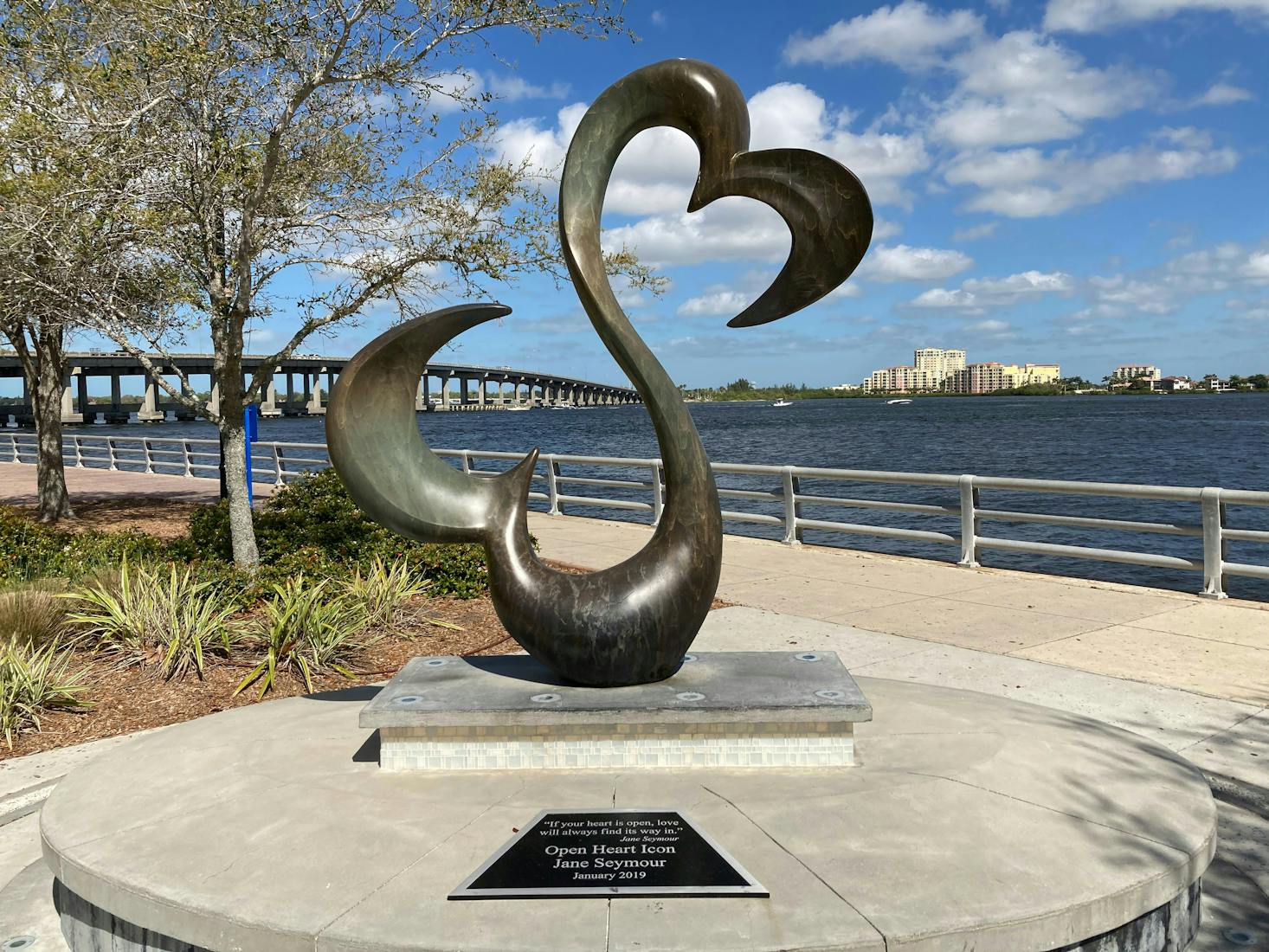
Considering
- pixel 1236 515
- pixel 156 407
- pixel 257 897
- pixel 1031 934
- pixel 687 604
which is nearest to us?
pixel 1031 934

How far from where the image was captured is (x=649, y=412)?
196 inches

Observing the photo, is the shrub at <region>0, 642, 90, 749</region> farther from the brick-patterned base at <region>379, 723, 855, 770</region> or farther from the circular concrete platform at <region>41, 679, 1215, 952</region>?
the brick-patterned base at <region>379, 723, 855, 770</region>

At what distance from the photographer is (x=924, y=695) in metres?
5.62

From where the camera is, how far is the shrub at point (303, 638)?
6828 millimetres

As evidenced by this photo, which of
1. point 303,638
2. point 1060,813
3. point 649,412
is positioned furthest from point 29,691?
point 1060,813

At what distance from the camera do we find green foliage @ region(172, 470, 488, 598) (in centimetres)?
947

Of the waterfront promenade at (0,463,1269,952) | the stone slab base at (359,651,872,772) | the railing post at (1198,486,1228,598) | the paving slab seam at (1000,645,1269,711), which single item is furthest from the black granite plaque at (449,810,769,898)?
the railing post at (1198,486,1228,598)

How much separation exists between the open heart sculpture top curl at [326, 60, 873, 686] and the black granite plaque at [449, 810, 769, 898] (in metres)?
1.03

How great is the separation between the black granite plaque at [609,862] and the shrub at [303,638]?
3.41 m

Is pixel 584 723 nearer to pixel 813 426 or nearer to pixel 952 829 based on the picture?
pixel 952 829

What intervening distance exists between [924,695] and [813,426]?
9574cm

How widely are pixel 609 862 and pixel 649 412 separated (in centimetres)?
220

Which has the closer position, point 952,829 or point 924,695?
point 952,829

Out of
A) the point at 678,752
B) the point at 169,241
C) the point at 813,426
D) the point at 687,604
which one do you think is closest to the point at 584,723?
the point at 678,752
